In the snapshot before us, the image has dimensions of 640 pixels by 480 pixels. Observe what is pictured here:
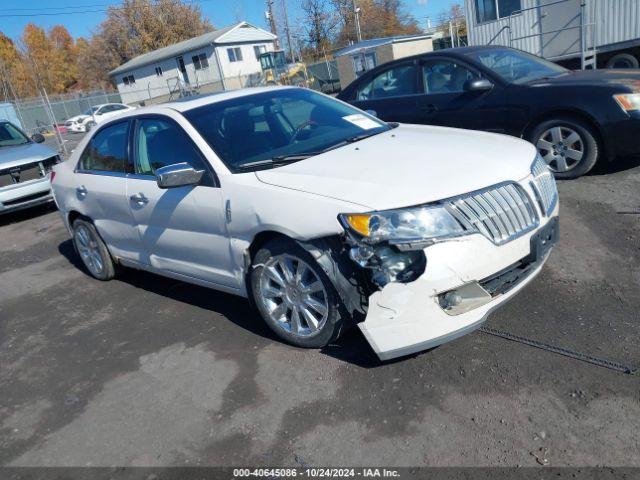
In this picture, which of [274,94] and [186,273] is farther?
[274,94]

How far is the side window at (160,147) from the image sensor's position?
4004mm

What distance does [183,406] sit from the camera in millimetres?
3324

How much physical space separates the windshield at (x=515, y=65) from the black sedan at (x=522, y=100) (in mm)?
12

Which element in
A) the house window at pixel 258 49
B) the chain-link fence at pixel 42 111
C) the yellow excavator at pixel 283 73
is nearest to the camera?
the yellow excavator at pixel 283 73

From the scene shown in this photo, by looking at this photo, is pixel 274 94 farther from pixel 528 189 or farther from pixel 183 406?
pixel 183 406

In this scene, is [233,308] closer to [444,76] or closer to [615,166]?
[444,76]

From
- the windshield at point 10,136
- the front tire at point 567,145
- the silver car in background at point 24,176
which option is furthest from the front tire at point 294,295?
the windshield at point 10,136

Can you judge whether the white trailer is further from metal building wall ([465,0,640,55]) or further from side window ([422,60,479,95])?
side window ([422,60,479,95])

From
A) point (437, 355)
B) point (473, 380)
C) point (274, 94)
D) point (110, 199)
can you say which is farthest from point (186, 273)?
point (473, 380)

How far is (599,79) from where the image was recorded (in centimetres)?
603

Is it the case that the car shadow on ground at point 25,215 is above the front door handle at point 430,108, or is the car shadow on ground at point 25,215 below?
below

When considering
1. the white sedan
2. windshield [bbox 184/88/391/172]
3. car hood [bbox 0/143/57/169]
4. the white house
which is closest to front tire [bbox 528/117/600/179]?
the white sedan

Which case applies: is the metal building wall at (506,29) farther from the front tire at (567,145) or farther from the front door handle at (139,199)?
the front door handle at (139,199)

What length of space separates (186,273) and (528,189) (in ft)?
8.41
